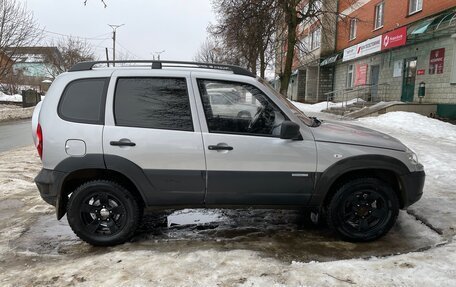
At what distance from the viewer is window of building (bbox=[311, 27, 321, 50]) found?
34.4m

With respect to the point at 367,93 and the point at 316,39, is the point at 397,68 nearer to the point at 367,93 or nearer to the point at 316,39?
the point at 367,93

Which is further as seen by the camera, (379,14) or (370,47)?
(379,14)

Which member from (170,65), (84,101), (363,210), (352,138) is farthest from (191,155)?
(363,210)

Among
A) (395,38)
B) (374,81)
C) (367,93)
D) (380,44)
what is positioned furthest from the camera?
(367,93)

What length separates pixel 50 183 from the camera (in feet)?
13.3

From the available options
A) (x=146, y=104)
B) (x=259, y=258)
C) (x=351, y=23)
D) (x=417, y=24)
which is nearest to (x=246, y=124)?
(x=146, y=104)

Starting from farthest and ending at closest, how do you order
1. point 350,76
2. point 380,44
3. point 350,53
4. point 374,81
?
point 350,76
point 350,53
point 374,81
point 380,44

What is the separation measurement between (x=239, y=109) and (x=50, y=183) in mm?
2100

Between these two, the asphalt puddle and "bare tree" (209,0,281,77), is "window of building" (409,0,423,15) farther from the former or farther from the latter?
the asphalt puddle

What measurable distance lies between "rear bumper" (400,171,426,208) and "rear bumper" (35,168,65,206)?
Result: 359 centimetres

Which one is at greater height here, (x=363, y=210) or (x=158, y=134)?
(x=158, y=134)

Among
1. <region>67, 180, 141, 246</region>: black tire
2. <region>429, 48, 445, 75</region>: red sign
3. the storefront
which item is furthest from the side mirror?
<region>429, 48, 445, 75</region>: red sign

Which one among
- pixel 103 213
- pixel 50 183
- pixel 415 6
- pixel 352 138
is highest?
pixel 415 6

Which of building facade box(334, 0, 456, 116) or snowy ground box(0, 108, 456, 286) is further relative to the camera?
building facade box(334, 0, 456, 116)
